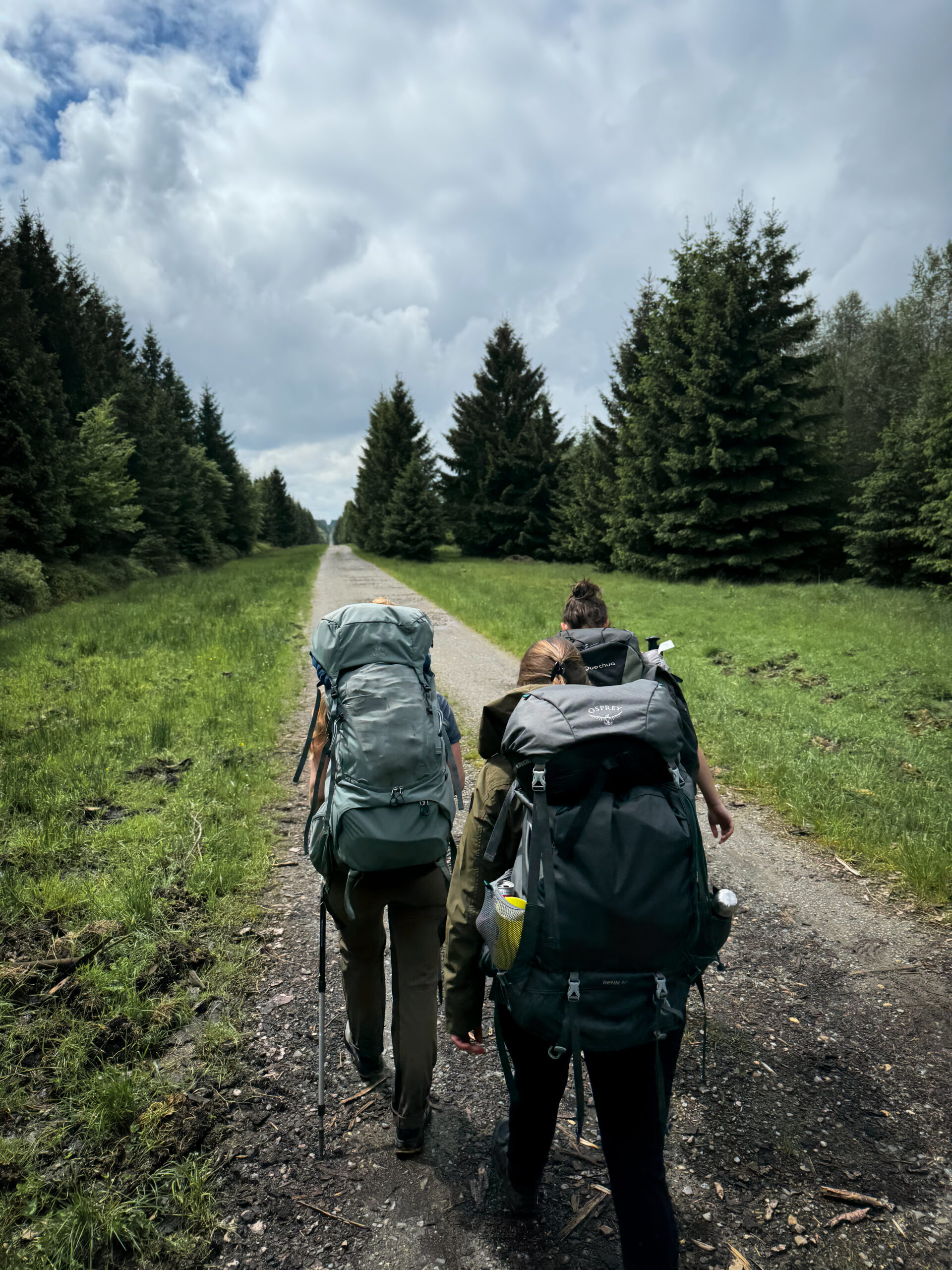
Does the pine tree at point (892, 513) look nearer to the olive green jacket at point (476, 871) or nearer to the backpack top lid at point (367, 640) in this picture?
the backpack top lid at point (367, 640)

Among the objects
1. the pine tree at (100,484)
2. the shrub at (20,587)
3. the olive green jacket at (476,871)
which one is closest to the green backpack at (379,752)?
the olive green jacket at (476,871)

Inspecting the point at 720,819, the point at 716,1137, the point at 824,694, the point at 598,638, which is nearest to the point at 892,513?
the point at 824,694

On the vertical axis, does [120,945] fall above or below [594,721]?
below

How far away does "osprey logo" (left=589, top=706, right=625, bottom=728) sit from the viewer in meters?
1.65

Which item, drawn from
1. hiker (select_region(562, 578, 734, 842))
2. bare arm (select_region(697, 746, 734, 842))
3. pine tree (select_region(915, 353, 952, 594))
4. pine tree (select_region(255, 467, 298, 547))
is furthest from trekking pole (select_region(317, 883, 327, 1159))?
pine tree (select_region(255, 467, 298, 547))

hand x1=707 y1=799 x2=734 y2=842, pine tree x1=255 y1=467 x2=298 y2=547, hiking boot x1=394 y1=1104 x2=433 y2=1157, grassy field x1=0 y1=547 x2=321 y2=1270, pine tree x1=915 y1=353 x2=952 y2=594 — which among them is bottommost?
hiking boot x1=394 y1=1104 x2=433 y2=1157

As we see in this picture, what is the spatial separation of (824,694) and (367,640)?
827cm

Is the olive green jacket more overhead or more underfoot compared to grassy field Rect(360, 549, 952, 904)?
more overhead

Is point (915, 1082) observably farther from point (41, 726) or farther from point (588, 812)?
point (41, 726)

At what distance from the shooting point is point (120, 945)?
143 inches

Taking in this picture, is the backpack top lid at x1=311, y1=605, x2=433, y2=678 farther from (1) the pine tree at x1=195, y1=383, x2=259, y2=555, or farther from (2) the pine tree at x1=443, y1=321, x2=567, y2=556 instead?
(1) the pine tree at x1=195, y1=383, x2=259, y2=555

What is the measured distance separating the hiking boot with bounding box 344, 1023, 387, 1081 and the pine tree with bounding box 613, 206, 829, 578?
20.5m

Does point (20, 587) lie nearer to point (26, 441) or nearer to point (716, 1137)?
point (26, 441)

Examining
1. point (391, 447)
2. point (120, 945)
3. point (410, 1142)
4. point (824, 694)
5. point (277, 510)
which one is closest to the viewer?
point (410, 1142)
